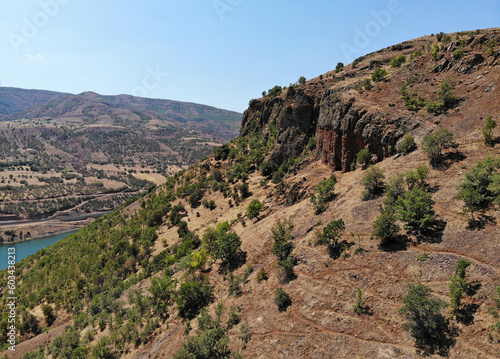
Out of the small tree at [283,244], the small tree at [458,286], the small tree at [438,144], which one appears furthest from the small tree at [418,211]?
the small tree at [283,244]

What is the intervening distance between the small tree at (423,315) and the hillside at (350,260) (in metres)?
0.06

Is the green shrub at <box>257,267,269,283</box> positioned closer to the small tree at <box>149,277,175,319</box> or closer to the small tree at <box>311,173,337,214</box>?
the small tree at <box>311,173,337,214</box>

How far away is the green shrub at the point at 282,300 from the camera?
15576mm

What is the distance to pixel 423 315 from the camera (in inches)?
422

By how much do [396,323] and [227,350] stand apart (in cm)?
907

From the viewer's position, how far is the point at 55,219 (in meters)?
114

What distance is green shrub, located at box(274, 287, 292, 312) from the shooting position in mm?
15576

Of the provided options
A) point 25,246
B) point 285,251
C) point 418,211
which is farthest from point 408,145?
point 25,246

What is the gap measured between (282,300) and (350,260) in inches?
190

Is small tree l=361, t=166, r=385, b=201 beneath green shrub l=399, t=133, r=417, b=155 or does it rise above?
beneath

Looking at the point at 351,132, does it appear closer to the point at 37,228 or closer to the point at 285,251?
the point at 285,251

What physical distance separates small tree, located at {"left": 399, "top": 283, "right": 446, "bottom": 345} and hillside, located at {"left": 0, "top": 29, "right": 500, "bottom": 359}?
0.06 meters

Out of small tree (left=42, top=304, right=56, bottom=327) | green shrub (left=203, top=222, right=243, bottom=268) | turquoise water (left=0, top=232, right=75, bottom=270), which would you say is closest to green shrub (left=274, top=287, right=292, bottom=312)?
green shrub (left=203, top=222, right=243, bottom=268)

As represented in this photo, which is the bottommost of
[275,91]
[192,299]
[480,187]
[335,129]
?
[192,299]
